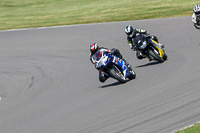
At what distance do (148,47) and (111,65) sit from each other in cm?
250

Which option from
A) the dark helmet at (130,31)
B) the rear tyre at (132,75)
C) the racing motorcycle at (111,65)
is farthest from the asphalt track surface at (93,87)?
the dark helmet at (130,31)

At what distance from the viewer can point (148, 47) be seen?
1536 centimetres

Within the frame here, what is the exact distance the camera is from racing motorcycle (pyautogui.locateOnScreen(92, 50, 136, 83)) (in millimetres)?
13118

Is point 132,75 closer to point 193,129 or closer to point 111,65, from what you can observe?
point 111,65

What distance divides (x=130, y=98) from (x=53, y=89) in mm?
4389

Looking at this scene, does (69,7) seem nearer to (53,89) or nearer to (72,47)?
(72,47)

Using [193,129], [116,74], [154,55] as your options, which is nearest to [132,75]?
[116,74]

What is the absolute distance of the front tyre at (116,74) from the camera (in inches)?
519

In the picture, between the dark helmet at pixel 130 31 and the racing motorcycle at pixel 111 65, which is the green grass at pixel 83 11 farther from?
the racing motorcycle at pixel 111 65

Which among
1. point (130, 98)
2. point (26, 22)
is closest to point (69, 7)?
point (26, 22)

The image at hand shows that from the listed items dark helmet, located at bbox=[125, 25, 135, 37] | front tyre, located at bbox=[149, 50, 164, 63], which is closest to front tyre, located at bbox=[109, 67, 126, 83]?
dark helmet, located at bbox=[125, 25, 135, 37]

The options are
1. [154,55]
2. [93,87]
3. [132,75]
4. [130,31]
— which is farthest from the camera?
[154,55]

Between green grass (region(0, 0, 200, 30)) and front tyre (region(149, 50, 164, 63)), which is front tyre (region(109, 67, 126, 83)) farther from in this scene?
green grass (region(0, 0, 200, 30))

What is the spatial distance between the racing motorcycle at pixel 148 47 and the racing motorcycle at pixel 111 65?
6.16 ft
